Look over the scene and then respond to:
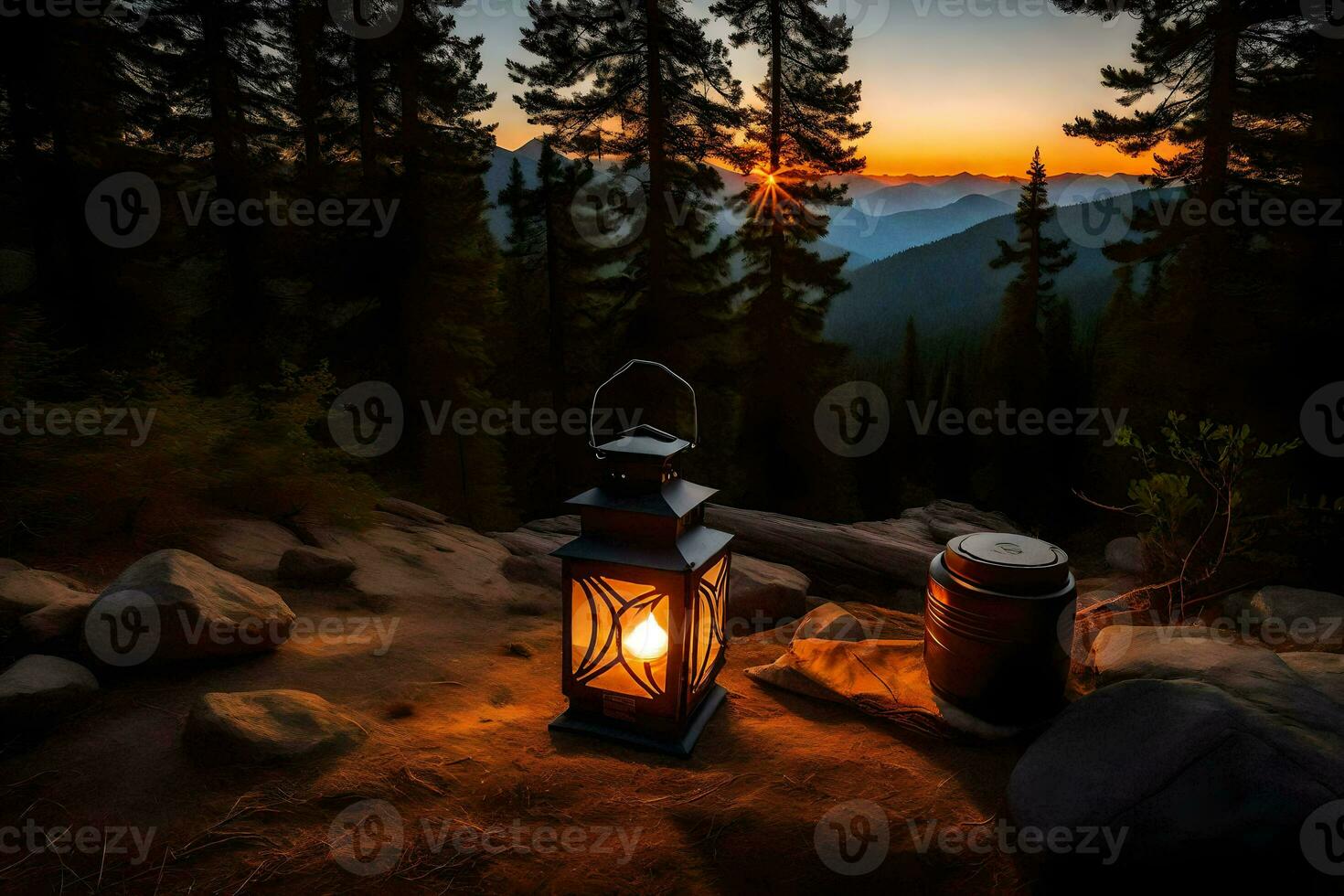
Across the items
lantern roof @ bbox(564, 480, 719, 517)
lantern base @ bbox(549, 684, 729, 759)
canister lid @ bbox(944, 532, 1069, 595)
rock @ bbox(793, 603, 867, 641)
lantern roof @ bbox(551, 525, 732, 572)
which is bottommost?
rock @ bbox(793, 603, 867, 641)

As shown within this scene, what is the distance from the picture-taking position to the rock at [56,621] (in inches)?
139

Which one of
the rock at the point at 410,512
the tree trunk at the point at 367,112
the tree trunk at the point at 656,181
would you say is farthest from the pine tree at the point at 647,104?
the rock at the point at 410,512

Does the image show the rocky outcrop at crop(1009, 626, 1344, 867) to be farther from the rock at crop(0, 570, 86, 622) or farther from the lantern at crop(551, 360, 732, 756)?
the rock at crop(0, 570, 86, 622)

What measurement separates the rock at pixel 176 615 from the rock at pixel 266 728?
95cm

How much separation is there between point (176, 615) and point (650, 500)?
316cm

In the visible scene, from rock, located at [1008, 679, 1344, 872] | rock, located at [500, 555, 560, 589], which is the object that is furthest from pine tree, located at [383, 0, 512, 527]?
rock, located at [1008, 679, 1344, 872]

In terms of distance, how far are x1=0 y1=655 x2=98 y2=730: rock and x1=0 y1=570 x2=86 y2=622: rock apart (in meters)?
0.59

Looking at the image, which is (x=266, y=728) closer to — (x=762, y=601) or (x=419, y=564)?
(x=419, y=564)

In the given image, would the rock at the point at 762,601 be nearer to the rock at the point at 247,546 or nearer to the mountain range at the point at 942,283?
the rock at the point at 247,546

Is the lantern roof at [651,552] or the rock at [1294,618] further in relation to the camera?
the rock at [1294,618]

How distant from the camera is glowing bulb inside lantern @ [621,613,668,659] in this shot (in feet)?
11.9

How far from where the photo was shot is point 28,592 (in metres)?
3.84

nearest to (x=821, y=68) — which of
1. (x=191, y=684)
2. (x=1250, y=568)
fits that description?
(x=1250, y=568)

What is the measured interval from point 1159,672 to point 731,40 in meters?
16.8
